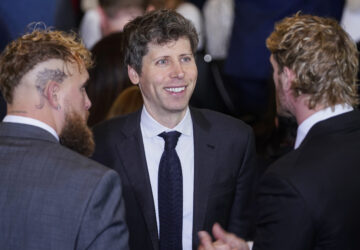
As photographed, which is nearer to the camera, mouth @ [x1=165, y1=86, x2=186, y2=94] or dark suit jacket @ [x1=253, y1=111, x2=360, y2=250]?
dark suit jacket @ [x1=253, y1=111, x2=360, y2=250]

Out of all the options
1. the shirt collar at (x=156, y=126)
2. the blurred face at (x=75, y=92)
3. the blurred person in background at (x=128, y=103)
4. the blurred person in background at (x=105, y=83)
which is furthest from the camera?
the blurred person in background at (x=105, y=83)

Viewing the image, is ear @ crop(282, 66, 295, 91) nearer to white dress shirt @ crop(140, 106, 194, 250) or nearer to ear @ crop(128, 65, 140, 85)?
white dress shirt @ crop(140, 106, 194, 250)

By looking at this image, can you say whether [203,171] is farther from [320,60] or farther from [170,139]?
[320,60]

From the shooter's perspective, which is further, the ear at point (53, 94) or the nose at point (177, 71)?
the nose at point (177, 71)

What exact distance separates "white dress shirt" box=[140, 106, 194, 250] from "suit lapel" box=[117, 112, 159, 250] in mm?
32

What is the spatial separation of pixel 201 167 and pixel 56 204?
870 mm

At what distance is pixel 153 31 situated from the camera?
2854mm

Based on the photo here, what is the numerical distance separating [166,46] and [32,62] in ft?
2.31

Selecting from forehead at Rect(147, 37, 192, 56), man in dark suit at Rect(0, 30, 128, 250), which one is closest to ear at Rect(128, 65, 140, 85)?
forehead at Rect(147, 37, 192, 56)

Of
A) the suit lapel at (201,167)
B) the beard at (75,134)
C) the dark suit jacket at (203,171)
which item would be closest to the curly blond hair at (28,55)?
the beard at (75,134)

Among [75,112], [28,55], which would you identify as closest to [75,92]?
[75,112]

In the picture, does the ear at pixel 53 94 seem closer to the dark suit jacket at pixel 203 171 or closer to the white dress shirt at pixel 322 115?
the dark suit jacket at pixel 203 171

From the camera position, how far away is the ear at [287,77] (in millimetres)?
2461

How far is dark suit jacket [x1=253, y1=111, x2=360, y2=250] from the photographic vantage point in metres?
2.16
